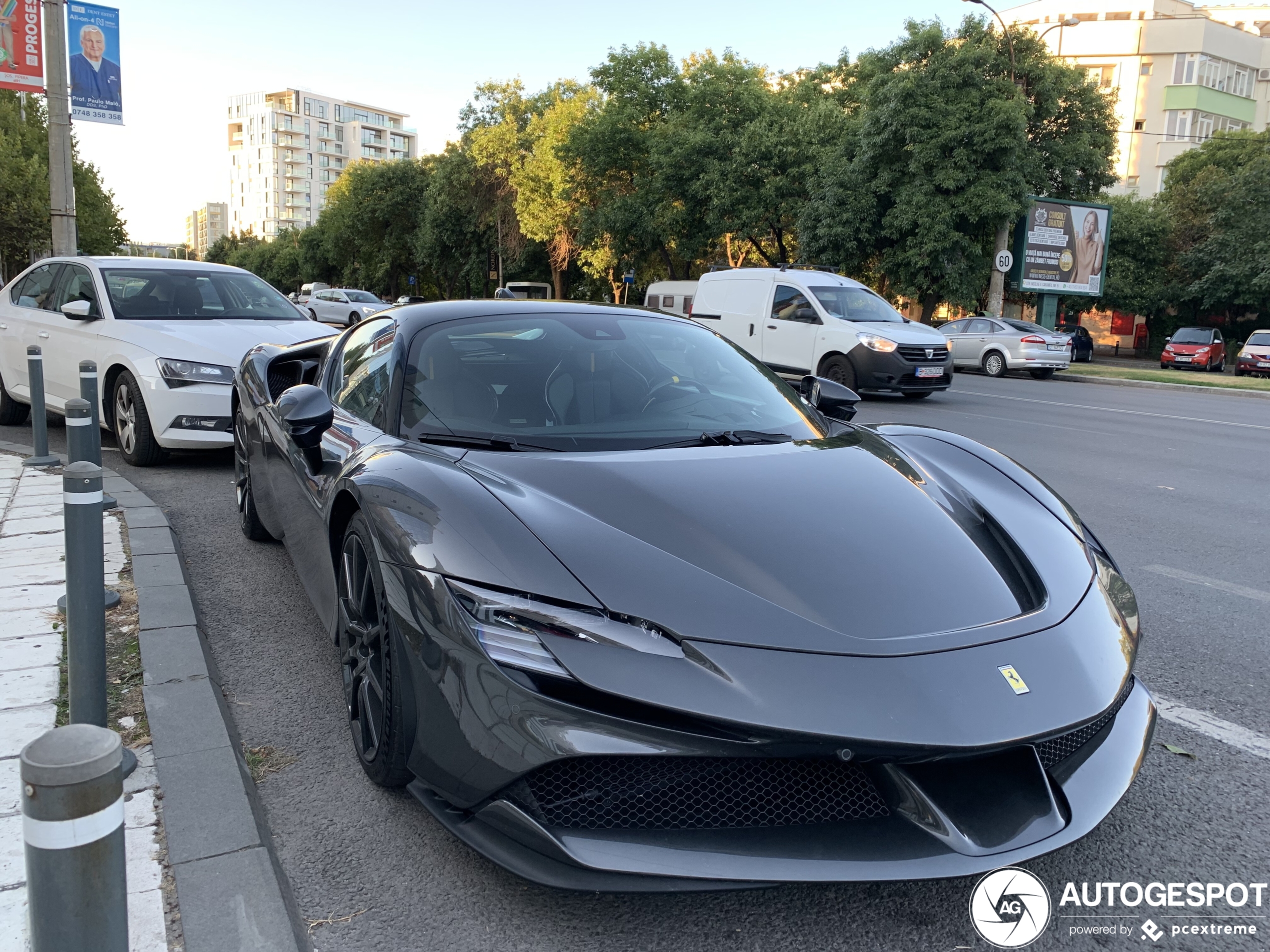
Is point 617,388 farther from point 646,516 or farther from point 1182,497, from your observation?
point 1182,497

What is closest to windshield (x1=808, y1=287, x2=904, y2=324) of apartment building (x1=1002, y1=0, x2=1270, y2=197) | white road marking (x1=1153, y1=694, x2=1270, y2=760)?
white road marking (x1=1153, y1=694, x2=1270, y2=760)

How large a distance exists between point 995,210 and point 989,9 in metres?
5.89

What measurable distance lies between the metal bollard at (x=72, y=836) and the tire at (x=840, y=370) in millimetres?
13125

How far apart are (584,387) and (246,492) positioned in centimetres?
272

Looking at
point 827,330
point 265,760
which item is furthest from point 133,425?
point 827,330

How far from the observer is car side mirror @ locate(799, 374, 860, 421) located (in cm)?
386

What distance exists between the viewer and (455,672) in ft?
6.77

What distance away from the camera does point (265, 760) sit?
2.82 meters

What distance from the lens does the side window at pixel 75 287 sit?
7.56m

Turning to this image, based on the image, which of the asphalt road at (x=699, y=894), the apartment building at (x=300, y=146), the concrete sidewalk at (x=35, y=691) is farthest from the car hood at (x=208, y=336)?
the apartment building at (x=300, y=146)

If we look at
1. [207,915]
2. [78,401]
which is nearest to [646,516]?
[207,915]

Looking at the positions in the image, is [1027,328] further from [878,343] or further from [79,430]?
[79,430]

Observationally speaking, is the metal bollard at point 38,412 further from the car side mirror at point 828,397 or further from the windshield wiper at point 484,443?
the car side mirror at point 828,397
